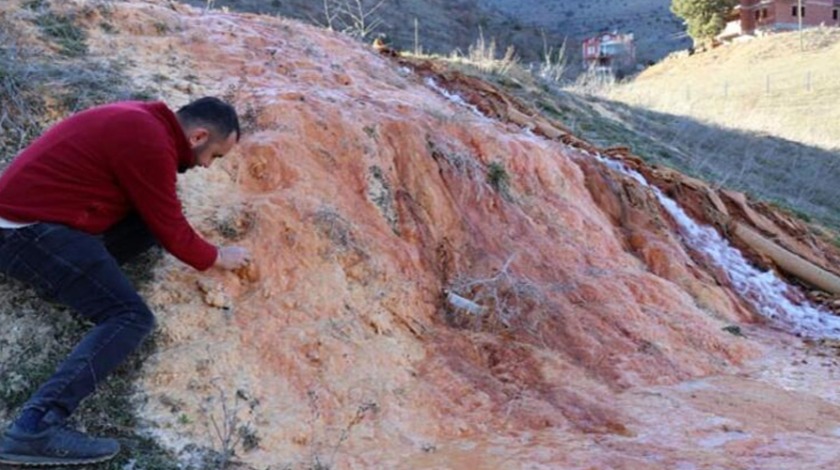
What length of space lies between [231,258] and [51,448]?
1237 mm

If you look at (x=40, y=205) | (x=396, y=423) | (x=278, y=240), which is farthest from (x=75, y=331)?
(x=396, y=423)

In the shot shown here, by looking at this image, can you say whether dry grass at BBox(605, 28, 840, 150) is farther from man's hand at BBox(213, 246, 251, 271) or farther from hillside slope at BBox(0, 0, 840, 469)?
man's hand at BBox(213, 246, 251, 271)

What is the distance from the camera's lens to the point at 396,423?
3.92 meters

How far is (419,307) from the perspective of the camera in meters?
4.80

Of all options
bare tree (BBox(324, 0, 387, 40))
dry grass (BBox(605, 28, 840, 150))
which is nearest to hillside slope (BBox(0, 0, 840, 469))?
bare tree (BBox(324, 0, 387, 40))

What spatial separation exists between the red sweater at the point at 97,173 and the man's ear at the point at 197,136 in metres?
0.10

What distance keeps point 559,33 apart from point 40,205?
139 feet

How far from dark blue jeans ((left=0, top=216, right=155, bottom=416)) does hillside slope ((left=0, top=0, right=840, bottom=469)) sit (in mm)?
334

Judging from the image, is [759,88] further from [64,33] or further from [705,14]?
[64,33]

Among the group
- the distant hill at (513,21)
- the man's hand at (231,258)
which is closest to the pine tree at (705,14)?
the distant hill at (513,21)

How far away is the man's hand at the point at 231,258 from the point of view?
3.96 m

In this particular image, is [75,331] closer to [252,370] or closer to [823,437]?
[252,370]

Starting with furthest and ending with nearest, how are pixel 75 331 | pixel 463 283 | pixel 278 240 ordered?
pixel 463 283 → pixel 278 240 → pixel 75 331

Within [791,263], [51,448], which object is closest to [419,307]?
[51,448]
